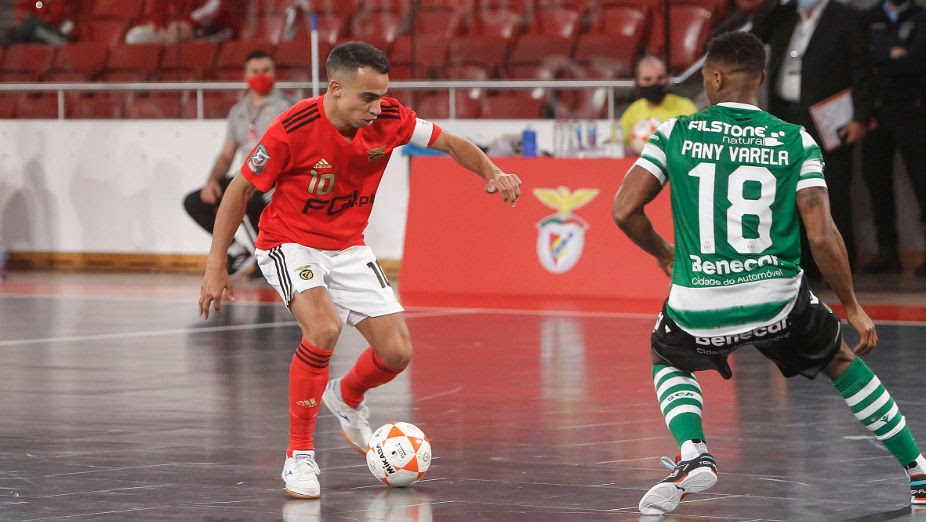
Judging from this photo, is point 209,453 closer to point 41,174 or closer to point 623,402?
point 623,402

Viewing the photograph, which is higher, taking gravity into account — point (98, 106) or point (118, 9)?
point (118, 9)

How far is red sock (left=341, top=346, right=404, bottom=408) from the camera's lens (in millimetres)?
7207

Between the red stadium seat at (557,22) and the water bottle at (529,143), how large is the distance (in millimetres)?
2449

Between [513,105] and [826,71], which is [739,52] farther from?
[513,105]

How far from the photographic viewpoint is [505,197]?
6820 millimetres

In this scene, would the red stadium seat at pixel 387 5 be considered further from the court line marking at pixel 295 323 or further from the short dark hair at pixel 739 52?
the short dark hair at pixel 739 52

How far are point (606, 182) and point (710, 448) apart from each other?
7274 mm

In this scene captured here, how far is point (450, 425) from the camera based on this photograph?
26.8 feet

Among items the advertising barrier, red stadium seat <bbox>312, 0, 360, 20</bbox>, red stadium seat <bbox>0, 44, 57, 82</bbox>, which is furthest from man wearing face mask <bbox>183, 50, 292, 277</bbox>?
red stadium seat <bbox>0, 44, 57, 82</bbox>

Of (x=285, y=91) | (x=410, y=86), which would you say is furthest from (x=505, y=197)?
(x=285, y=91)

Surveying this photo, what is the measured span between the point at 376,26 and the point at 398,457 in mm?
12596

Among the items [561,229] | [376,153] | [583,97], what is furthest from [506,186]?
[583,97]

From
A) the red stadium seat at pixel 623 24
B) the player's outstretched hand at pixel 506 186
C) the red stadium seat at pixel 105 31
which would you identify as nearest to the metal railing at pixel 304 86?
the red stadium seat at pixel 623 24

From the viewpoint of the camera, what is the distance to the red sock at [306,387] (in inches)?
262
